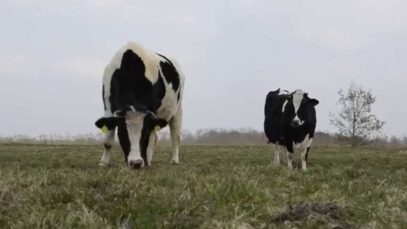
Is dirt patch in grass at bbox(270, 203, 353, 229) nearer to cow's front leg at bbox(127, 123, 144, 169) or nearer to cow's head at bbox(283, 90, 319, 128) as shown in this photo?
cow's front leg at bbox(127, 123, 144, 169)

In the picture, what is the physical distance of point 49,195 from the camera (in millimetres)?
6102

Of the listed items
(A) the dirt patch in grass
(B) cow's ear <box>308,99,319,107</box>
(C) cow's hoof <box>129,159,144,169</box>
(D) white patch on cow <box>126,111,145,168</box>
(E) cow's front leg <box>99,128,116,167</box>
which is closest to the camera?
(A) the dirt patch in grass

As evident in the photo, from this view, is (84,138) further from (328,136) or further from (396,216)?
(396,216)

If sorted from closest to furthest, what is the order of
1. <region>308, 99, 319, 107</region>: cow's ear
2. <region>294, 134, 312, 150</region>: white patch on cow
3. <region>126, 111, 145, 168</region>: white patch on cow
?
1. <region>126, 111, 145, 168</region>: white patch on cow
2. <region>294, 134, 312, 150</region>: white patch on cow
3. <region>308, 99, 319, 107</region>: cow's ear

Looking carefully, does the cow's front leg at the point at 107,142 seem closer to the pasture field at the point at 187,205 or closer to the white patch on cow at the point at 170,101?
the white patch on cow at the point at 170,101

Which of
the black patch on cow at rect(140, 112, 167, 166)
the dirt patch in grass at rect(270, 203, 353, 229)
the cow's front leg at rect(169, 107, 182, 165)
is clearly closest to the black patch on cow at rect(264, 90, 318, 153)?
the cow's front leg at rect(169, 107, 182, 165)

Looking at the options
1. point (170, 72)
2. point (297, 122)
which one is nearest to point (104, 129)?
point (170, 72)

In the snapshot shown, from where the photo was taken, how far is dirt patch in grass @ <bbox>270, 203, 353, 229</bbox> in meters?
5.06

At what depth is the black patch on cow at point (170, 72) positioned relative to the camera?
1526cm

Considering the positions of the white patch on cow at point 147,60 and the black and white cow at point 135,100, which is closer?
the black and white cow at point 135,100

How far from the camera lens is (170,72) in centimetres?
1559

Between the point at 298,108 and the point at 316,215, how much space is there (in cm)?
1285

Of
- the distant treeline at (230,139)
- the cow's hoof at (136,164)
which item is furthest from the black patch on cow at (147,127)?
the distant treeline at (230,139)

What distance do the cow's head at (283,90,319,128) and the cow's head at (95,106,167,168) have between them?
19.6ft
